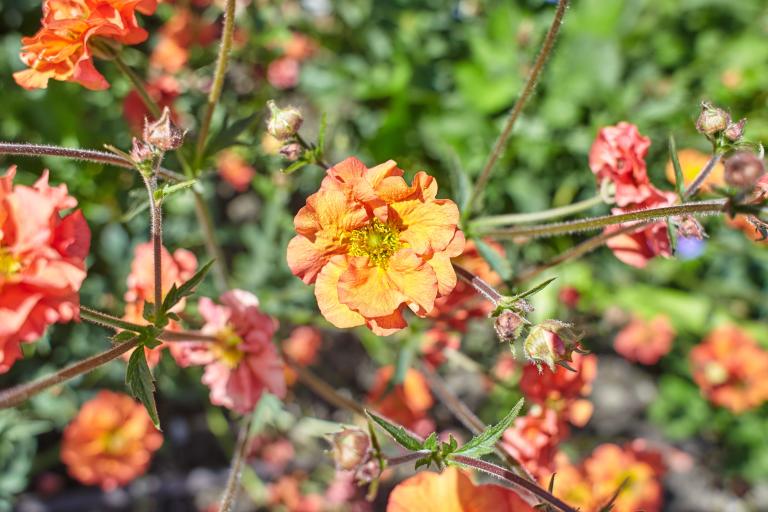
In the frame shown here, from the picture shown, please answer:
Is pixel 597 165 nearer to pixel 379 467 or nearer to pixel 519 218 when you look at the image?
pixel 519 218

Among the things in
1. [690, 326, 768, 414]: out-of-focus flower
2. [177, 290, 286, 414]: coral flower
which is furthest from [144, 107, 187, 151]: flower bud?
[690, 326, 768, 414]: out-of-focus flower

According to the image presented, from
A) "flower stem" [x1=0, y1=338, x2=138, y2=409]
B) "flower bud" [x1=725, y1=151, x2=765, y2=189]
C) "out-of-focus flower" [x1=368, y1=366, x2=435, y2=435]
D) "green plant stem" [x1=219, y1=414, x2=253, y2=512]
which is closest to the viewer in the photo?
"flower bud" [x1=725, y1=151, x2=765, y2=189]

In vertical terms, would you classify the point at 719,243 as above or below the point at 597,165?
below

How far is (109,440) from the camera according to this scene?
3414 mm

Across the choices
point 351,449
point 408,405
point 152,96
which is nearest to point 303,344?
point 408,405

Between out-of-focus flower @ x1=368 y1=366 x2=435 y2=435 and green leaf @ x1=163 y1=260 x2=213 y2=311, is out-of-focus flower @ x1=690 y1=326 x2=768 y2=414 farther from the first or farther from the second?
green leaf @ x1=163 y1=260 x2=213 y2=311

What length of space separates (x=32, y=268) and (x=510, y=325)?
113 cm

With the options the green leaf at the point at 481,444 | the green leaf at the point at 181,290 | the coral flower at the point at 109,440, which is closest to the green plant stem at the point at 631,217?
the green leaf at the point at 481,444

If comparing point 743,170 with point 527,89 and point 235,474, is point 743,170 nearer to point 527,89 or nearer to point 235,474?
point 527,89

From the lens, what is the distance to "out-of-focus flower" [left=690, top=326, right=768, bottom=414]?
13.2ft

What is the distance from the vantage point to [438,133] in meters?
3.93

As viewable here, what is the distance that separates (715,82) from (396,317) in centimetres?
354

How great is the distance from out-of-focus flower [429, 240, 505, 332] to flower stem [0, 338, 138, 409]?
3.63ft

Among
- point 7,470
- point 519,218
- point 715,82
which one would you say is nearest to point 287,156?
point 519,218
